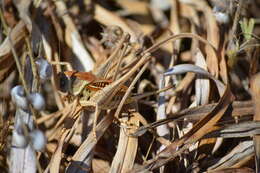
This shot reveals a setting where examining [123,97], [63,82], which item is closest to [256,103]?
[123,97]

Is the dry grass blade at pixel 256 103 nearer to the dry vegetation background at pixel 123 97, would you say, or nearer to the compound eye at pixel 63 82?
the dry vegetation background at pixel 123 97

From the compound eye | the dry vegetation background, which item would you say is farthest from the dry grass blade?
the compound eye

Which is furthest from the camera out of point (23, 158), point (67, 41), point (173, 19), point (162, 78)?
point (173, 19)

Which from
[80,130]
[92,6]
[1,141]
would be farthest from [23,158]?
[92,6]

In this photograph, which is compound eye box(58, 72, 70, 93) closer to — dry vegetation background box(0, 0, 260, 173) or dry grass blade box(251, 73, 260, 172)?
dry vegetation background box(0, 0, 260, 173)

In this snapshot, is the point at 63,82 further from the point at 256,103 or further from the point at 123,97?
the point at 256,103

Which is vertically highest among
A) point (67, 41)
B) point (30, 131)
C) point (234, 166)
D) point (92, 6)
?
point (92, 6)

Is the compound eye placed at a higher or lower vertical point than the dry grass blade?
higher

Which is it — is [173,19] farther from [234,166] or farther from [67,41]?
[234,166]
